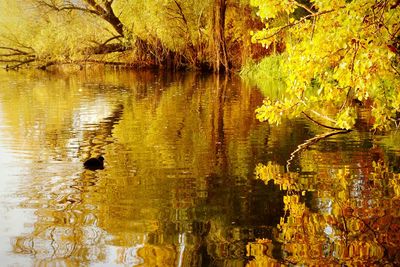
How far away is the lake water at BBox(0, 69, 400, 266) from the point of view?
18.8 ft

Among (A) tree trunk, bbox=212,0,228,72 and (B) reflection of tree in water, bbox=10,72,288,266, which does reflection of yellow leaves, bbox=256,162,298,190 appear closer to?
(B) reflection of tree in water, bbox=10,72,288,266

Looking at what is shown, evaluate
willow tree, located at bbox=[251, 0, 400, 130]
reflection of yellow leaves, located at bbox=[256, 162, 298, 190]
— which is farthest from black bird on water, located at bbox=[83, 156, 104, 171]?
willow tree, located at bbox=[251, 0, 400, 130]

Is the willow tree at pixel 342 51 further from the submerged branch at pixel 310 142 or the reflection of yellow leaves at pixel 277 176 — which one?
the reflection of yellow leaves at pixel 277 176

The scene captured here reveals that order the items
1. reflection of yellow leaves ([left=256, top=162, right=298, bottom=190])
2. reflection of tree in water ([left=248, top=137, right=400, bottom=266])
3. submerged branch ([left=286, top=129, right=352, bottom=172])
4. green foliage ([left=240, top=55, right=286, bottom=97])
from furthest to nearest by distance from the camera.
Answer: green foliage ([left=240, top=55, right=286, bottom=97]), submerged branch ([left=286, top=129, right=352, bottom=172]), reflection of yellow leaves ([left=256, top=162, right=298, bottom=190]), reflection of tree in water ([left=248, top=137, right=400, bottom=266])

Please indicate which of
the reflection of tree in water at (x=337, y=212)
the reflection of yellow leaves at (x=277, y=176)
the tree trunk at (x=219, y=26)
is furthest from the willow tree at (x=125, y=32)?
the reflection of tree in water at (x=337, y=212)

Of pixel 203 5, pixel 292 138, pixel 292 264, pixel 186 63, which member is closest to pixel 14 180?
pixel 292 264

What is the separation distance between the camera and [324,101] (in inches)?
382

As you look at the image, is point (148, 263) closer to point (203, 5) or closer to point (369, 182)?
point (369, 182)

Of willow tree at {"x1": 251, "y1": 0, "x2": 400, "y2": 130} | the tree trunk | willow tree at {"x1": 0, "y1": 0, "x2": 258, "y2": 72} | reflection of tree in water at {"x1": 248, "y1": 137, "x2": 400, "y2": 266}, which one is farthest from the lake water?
willow tree at {"x1": 0, "y1": 0, "x2": 258, "y2": 72}

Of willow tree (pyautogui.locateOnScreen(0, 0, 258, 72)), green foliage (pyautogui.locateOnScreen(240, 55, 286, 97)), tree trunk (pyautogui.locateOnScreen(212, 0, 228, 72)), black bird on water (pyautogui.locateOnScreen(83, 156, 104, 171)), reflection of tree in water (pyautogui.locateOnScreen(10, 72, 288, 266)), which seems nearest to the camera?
reflection of tree in water (pyautogui.locateOnScreen(10, 72, 288, 266))

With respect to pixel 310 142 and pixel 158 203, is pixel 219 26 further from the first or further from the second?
pixel 158 203

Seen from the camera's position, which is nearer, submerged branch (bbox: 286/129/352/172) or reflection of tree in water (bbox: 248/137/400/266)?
reflection of tree in water (bbox: 248/137/400/266)

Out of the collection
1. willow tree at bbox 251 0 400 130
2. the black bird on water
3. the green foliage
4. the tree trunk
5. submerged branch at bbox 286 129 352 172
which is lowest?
the black bird on water

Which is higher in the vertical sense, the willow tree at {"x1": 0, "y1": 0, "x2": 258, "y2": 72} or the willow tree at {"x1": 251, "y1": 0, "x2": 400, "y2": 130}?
the willow tree at {"x1": 0, "y1": 0, "x2": 258, "y2": 72}
